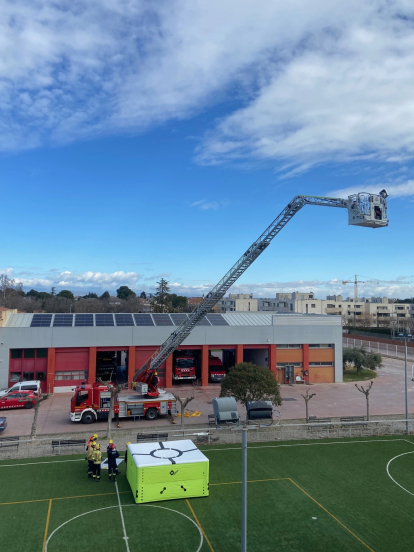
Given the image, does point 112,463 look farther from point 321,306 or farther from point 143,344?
point 321,306

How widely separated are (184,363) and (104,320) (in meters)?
8.92

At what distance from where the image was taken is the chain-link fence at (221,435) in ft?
73.6

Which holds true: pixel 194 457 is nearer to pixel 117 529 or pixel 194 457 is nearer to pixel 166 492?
pixel 166 492

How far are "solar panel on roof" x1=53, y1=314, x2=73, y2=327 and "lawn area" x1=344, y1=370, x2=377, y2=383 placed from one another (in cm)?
2870

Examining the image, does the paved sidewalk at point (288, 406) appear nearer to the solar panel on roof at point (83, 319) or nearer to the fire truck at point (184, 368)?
the fire truck at point (184, 368)

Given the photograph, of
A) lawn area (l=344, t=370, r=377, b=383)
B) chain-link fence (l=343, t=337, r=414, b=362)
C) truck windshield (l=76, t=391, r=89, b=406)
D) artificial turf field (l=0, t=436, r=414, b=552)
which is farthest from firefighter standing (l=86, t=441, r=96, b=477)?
chain-link fence (l=343, t=337, r=414, b=362)

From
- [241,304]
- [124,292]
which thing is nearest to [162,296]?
[241,304]

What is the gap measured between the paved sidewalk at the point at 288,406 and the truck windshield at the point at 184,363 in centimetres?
194

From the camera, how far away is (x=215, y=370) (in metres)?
45.0

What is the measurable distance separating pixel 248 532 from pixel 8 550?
24.3 ft

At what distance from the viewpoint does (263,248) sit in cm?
2916

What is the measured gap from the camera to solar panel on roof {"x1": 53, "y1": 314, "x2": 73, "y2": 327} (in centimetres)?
4050

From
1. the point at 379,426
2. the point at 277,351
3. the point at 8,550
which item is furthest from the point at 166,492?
the point at 277,351

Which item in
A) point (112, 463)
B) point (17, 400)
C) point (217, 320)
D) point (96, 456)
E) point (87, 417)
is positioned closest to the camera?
point (96, 456)
